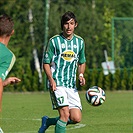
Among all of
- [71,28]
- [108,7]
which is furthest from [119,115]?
[108,7]

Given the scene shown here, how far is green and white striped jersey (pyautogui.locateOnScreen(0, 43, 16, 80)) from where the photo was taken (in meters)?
8.80

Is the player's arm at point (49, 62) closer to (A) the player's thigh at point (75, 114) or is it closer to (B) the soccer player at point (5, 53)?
(A) the player's thigh at point (75, 114)

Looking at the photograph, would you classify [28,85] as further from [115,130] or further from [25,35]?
[115,130]

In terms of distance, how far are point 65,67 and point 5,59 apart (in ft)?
8.35

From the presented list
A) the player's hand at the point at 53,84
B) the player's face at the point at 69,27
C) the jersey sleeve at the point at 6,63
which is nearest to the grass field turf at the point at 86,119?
the player's hand at the point at 53,84

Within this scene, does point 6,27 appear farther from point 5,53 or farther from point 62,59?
point 62,59

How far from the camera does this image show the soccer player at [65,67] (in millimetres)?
11078

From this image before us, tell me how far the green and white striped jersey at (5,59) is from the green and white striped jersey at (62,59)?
2.35 metres

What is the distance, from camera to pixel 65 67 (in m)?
11.2

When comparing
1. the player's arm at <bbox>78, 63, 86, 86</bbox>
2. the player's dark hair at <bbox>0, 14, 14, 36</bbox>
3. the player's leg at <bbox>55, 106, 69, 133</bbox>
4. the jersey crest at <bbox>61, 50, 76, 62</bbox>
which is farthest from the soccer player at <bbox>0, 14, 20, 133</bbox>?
the player's arm at <bbox>78, 63, 86, 86</bbox>

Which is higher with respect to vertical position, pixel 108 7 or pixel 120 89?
pixel 108 7

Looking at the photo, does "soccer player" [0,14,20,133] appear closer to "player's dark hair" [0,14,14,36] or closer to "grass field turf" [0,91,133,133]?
"player's dark hair" [0,14,14,36]

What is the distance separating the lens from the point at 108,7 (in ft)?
176

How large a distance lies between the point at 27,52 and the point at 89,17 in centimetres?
531
